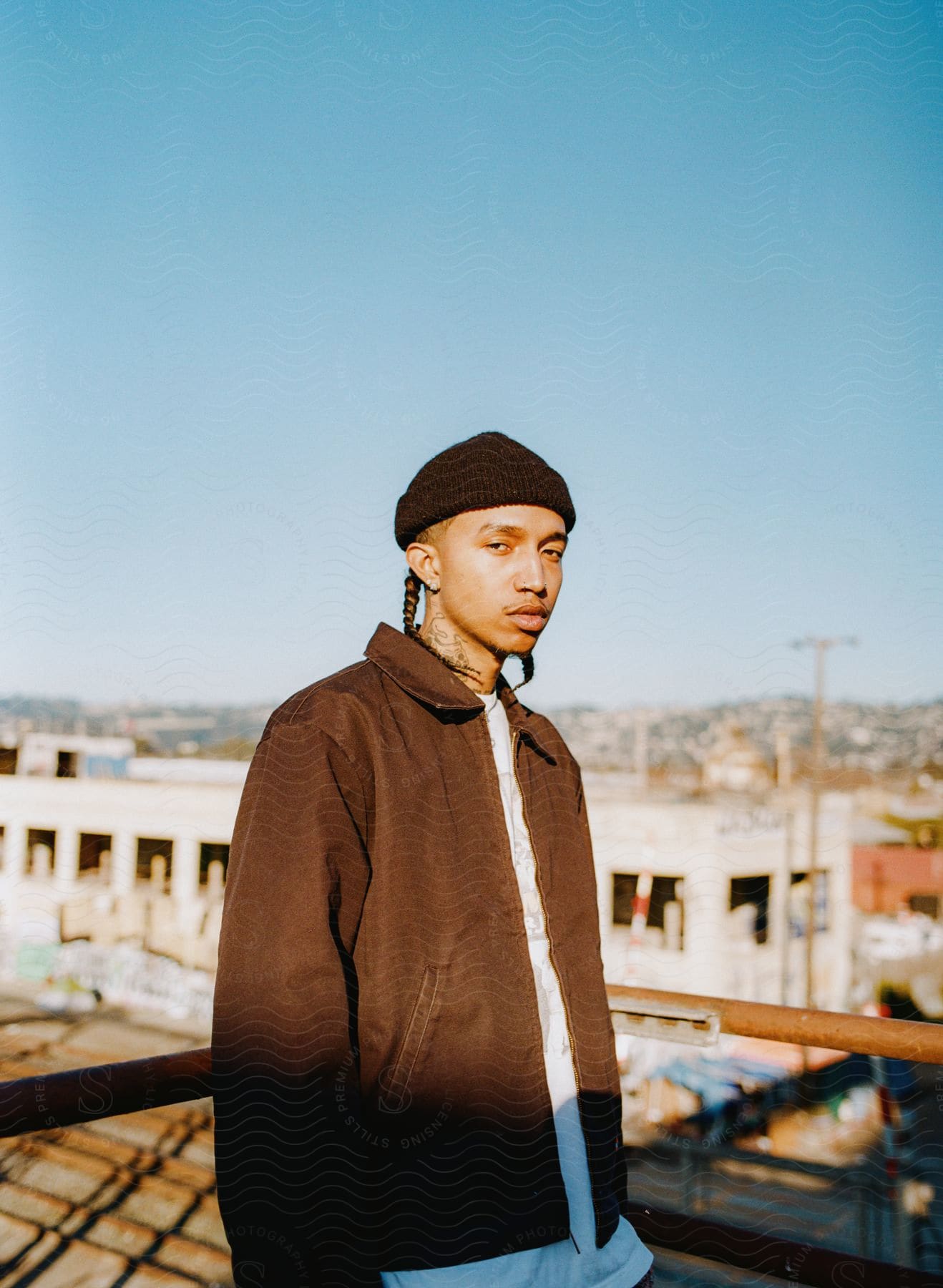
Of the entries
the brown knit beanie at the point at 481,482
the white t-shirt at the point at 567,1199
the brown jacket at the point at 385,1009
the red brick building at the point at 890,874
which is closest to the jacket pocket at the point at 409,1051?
the brown jacket at the point at 385,1009

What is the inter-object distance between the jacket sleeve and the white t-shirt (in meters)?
0.18

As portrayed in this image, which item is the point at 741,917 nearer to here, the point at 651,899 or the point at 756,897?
the point at 756,897

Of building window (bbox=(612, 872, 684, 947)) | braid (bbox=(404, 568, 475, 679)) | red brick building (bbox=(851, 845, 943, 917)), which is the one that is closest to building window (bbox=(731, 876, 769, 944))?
building window (bbox=(612, 872, 684, 947))

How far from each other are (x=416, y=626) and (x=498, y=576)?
17cm

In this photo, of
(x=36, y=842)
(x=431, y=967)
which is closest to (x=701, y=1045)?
(x=431, y=967)

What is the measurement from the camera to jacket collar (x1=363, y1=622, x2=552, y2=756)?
43.9 inches

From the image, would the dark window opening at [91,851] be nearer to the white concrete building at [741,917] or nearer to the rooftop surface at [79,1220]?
the rooftop surface at [79,1220]

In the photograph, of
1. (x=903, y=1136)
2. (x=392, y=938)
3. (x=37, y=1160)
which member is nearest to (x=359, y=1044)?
(x=392, y=938)

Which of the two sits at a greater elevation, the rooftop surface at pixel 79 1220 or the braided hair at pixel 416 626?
the braided hair at pixel 416 626

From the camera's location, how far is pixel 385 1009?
0.93 m

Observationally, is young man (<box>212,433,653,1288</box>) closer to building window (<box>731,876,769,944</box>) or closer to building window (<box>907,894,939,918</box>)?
building window (<box>731,876,769,944</box>)

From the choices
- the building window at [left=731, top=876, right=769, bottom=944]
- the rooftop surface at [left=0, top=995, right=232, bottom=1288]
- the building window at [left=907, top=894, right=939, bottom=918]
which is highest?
the rooftop surface at [left=0, top=995, right=232, bottom=1288]

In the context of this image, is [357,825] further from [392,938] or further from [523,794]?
[523,794]

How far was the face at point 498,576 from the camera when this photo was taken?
45.0 inches
